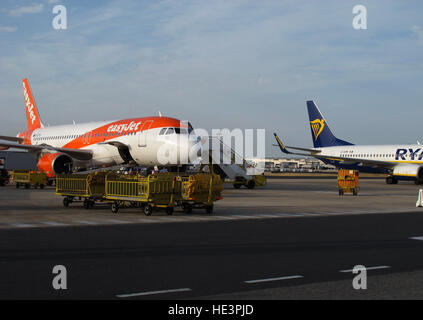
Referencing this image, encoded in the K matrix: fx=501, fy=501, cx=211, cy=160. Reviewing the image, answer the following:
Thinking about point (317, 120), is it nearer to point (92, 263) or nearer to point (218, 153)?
point (218, 153)

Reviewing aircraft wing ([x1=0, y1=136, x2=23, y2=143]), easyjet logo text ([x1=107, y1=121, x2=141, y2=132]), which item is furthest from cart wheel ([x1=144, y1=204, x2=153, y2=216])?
aircraft wing ([x1=0, y1=136, x2=23, y2=143])

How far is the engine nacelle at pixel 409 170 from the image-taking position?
149 feet

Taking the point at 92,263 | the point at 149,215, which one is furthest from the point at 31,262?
the point at 149,215

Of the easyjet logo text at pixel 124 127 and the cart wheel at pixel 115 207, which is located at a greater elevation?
the easyjet logo text at pixel 124 127

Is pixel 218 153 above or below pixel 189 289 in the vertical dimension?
above

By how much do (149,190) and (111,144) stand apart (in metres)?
14.4

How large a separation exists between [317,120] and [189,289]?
198 ft

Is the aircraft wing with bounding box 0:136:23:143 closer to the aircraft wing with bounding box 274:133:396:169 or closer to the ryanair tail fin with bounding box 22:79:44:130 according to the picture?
the ryanair tail fin with bounding box 22:79:44:130

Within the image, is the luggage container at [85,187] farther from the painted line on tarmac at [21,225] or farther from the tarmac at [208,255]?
the painted line on tarmac at [21,225]

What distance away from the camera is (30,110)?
4772 cm

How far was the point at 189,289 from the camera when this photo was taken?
7020 millimetres

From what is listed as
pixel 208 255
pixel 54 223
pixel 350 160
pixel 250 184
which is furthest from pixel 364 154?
pixel 208 255

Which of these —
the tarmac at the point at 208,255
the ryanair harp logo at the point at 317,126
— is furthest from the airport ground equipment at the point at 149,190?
the ryanair harp logo at the point at 317,126

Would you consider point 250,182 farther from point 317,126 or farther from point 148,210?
point 317,126
